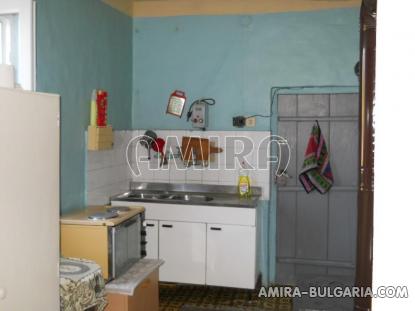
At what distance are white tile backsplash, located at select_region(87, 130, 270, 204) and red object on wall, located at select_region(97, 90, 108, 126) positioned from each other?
13.5 inches

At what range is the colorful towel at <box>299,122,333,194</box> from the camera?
3998 mm

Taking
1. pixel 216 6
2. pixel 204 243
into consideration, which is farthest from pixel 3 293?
pixel 216 6

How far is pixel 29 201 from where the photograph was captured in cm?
152

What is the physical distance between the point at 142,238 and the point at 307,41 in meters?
2.24

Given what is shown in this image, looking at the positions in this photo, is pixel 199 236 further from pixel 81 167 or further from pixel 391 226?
pixel 391 226

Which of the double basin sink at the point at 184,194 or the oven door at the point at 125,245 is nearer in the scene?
the oven door at the point at 125,245

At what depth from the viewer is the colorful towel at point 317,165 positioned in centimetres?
400

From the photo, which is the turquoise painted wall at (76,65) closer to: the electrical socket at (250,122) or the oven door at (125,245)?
the oven door at (125,245)

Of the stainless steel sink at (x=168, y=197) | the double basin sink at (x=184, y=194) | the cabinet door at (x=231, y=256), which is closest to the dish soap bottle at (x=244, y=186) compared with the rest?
the double basin sink at (x=184, y=194)

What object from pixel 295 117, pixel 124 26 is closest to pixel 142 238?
pixel 295 117

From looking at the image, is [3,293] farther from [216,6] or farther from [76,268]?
[216,6]

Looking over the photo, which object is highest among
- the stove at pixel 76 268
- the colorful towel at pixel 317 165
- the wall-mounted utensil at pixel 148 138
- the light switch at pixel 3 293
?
the wall-mounted utensil at pixel 148 138

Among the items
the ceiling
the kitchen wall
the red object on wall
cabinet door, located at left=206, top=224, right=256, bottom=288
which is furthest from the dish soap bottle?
the ceiling

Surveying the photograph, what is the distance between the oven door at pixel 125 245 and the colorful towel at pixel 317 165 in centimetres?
160
